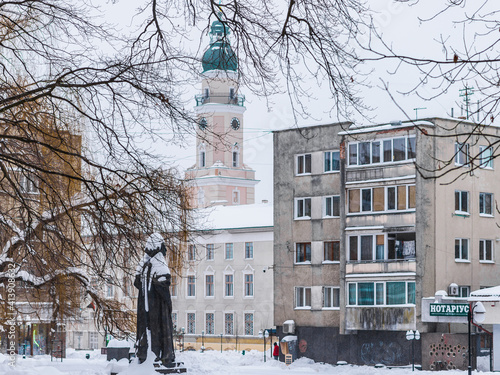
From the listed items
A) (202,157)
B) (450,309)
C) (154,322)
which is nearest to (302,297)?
(450,309)

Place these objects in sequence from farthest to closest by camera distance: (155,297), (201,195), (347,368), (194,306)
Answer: (201,195) < (194,306) < (347,368) < (155,297)

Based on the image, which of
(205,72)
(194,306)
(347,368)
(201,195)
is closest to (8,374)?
(205,72)

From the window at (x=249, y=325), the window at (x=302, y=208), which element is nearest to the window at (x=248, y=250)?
the window at (x=249, y=325)

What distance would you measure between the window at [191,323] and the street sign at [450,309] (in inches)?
1273

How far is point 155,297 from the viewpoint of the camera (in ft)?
70.8

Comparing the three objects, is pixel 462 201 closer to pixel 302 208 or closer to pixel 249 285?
pixel 302 208

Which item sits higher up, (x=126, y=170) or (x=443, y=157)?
(x=443, y=157)

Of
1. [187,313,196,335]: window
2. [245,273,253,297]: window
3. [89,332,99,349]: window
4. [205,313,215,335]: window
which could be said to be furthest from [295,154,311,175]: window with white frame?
[89,332,99,349]: window

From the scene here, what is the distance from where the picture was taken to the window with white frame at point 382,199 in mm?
54938

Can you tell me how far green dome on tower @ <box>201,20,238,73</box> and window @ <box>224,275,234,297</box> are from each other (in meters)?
67.7

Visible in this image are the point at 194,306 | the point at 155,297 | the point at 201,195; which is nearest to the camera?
the point at 155,297

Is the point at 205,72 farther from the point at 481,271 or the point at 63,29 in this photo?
the point at 481,271

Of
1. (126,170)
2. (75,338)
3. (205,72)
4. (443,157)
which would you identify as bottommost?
(75,338)

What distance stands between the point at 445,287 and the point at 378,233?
492 cm
